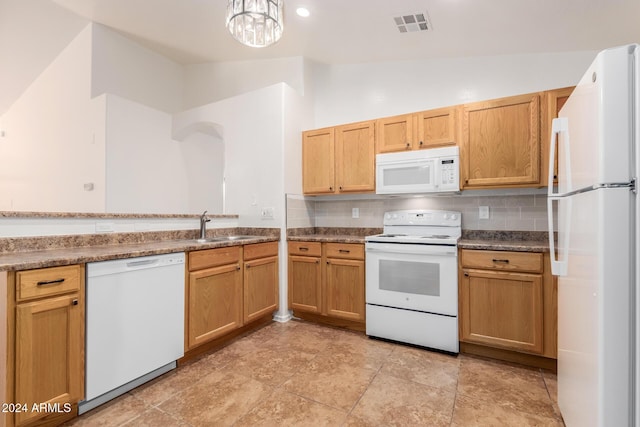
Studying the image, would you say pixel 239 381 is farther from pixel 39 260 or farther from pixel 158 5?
pixel 158 5

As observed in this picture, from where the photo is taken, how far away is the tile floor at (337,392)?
1.63m

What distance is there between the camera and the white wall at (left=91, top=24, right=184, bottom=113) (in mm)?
3568

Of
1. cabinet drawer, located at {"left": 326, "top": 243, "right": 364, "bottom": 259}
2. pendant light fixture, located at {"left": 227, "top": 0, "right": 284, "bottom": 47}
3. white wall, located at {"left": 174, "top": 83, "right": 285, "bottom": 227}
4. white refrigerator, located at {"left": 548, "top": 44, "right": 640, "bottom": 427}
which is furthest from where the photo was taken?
white wall, located at {"left": 174, "top": 83, "right": 285, "bottom": 227}

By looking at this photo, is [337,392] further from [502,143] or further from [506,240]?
[502,143]

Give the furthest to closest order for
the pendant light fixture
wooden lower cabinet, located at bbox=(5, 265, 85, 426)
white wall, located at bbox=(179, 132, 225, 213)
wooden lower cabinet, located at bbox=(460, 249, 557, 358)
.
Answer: white wall, located at bbox=(179, 132, 225, 213) < wooden lower cabinet, located at bbox=(460, 249, 557, 358) < the pendant light fixture < wooden lower cabinet, located at bbox=(5, 265, 85, 426)

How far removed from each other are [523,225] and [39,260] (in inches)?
133

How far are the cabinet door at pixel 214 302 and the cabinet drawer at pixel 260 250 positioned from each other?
18 centimetres

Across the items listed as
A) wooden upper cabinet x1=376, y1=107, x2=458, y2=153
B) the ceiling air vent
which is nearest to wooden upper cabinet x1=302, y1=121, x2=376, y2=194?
wooden upper cabinet x1=376, y1=107, x2=458, y2=153

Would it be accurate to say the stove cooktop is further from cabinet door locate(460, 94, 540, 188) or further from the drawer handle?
the drawer handle

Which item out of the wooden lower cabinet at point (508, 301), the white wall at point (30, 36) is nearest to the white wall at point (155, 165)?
the white wall at point (30, 36)

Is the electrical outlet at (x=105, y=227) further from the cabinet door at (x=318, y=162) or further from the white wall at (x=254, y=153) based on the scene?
the cabinet door at (x=318, y=162)

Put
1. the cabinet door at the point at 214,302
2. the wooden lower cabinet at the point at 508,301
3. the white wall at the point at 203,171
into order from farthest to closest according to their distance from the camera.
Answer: the white wall at the point at 203,171, the cabinet door at the point at 214,302, the wooden lower cabinet at the point at 508,301

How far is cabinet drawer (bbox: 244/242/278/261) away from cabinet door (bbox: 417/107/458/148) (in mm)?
1758

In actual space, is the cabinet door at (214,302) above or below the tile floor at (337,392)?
above
